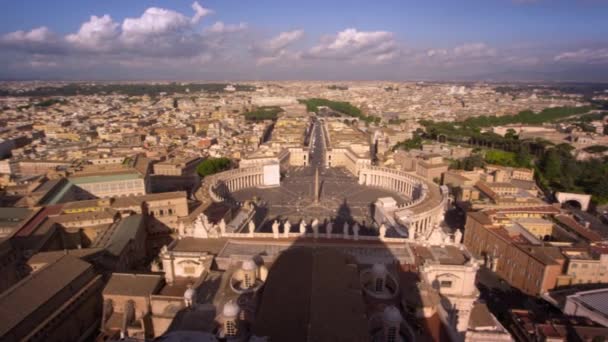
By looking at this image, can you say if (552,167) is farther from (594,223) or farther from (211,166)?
(211,166)

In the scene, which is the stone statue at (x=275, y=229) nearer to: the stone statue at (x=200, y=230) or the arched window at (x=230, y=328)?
the stone statue at (x=200, y=230)

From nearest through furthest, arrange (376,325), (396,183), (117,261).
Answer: (376,325)
(117,261)
(396,183)

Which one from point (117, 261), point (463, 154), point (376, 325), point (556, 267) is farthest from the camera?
point (463, 154)

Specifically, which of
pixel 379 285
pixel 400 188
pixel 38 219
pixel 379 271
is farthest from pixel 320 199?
pixel 379 271

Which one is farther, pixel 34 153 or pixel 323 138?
pixel 323 138

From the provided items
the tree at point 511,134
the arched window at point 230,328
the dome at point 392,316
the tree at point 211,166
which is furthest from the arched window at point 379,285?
the tree at point 511,134

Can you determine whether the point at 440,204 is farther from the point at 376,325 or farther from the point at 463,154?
the point at 463,154

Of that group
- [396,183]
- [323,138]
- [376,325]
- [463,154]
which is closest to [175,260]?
[376,325]

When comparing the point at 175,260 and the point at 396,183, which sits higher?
the point at 175,260
